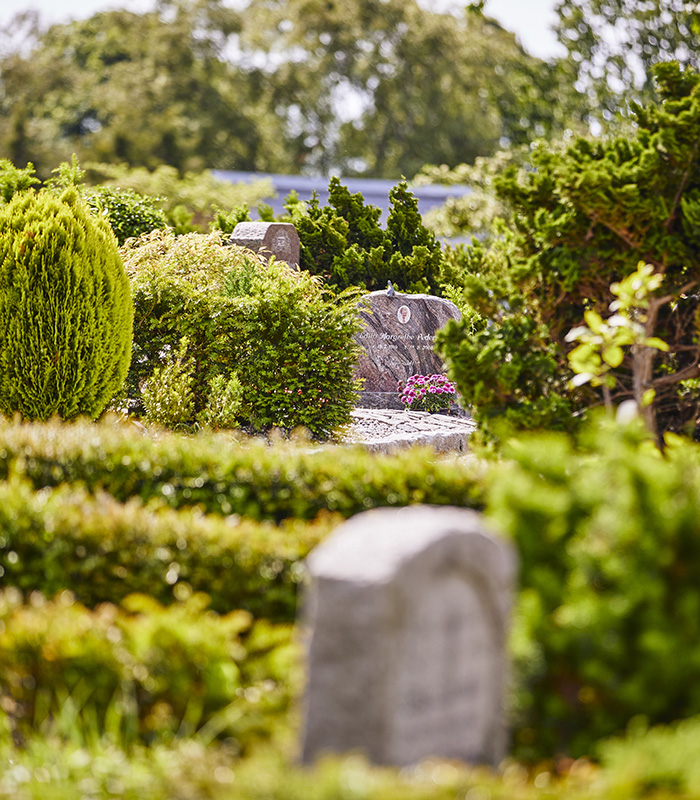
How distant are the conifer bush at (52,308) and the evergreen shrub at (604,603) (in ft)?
19.7

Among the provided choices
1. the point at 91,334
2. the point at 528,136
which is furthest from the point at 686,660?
the point at 528,136

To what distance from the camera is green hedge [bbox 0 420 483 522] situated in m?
5.01

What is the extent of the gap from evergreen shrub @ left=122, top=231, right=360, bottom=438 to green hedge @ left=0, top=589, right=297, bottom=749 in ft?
21.9

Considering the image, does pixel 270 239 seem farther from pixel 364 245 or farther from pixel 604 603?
pixel 604 603

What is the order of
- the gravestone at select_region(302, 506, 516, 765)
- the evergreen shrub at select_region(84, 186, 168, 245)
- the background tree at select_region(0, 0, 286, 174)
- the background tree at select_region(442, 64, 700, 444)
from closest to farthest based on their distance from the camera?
the gravestone at select_region(302, 506, 516, 765)
the background tree at select_region(442, 64, 700, 444)
the evergreen shrub at select_region(84, 186, 168, 245)
the background tree at select_region(0, 0, 286, 174)

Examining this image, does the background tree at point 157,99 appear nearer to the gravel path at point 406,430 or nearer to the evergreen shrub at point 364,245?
the evergreen shrub at point 364,245

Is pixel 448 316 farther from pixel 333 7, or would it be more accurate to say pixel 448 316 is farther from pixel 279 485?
pixel 333 7

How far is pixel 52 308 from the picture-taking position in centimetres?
811

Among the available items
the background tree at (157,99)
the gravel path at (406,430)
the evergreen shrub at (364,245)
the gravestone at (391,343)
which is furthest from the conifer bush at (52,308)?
the background tree at (157,99)

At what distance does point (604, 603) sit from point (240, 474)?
277cm

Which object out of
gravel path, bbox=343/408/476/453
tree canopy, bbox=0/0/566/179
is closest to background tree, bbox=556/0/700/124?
tree canopy, bbox=0/0/566/179

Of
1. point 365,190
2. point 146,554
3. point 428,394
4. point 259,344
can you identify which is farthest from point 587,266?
point 365,190

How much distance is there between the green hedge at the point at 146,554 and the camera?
3969mm

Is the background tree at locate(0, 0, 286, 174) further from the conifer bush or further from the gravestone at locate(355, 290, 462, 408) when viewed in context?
the conifer bush
